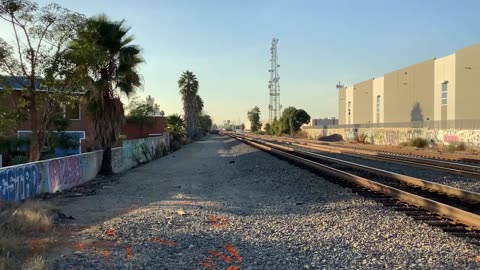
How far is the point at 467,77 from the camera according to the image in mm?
50719

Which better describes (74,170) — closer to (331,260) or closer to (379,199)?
(379,199)

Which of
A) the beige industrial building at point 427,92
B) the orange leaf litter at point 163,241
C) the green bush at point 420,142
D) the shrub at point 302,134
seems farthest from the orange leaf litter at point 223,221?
the shrub at point 302,134

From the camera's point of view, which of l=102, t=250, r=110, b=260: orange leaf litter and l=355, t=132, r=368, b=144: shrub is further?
l=355, t=132, r=368, b=144: shrub

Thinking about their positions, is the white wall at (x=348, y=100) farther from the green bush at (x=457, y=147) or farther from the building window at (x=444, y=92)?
the green bush at (x=457, y=147)

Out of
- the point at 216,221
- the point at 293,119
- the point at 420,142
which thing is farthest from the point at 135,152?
the point at 293,119

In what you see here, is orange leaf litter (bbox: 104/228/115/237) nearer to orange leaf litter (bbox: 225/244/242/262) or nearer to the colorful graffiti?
orange leaf litter (bbox: 225/244/242/262)

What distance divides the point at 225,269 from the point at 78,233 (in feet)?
12.8

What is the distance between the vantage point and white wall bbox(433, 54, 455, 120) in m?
53.5

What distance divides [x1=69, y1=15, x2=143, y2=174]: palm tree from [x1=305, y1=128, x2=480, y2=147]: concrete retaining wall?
3086 cm

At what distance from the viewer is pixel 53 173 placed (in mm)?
16656

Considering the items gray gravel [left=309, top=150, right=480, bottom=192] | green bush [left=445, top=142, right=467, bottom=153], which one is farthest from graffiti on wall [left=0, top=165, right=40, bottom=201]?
green bush [left=445, top=142, right=467, bottom=153]

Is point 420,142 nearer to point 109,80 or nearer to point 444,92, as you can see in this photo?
point 444,92

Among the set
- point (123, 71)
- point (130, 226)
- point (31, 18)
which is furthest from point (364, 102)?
point (130, 226)

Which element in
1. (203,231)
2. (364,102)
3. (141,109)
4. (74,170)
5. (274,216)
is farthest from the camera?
(364,102)
